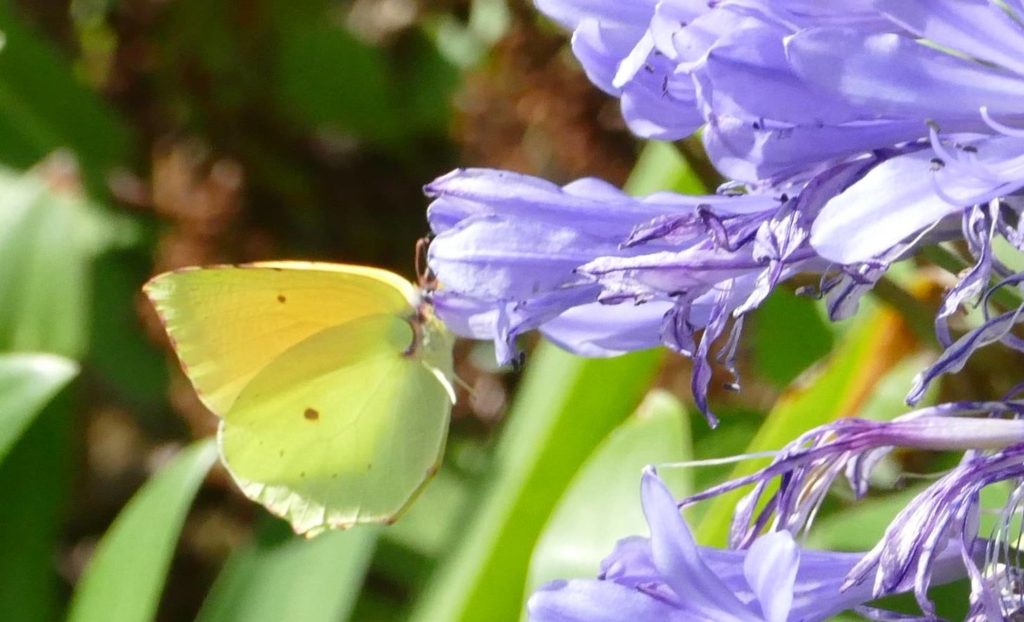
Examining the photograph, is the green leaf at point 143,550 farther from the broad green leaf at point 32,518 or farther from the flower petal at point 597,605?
the flower petal at point 597,605

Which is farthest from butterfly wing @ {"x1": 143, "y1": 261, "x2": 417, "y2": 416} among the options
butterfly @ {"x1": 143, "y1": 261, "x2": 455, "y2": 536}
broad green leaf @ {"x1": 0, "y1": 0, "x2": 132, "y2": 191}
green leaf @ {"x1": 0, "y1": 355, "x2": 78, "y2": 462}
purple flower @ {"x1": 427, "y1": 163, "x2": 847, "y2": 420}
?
broad green leaf @ {"x1": 0, "y1": 0, "x2": 132, "y2": 191}

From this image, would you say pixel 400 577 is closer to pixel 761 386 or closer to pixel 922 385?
pixel 761 386

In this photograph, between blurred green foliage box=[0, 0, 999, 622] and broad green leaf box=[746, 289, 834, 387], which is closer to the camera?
blurred green foliage box=[0, 0, 999, 622]

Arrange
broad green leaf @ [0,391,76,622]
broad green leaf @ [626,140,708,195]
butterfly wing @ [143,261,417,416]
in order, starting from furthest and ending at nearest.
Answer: broad green leaf @ [0,391,76,622], broad green leaf @ [626,140,708,195], butterfly wing @ [143,261,417,416]

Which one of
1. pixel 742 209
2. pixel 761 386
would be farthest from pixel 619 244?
pixel 761 386

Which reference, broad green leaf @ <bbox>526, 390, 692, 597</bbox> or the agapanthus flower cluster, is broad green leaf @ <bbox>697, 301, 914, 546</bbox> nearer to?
broad green leaf @ <bbox>526, 390, 692, 597</bbox>

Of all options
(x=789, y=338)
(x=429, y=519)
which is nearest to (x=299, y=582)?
(x=429, y=519)

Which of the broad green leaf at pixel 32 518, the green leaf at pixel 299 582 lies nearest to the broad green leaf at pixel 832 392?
the green leaf at pixel 299 582
